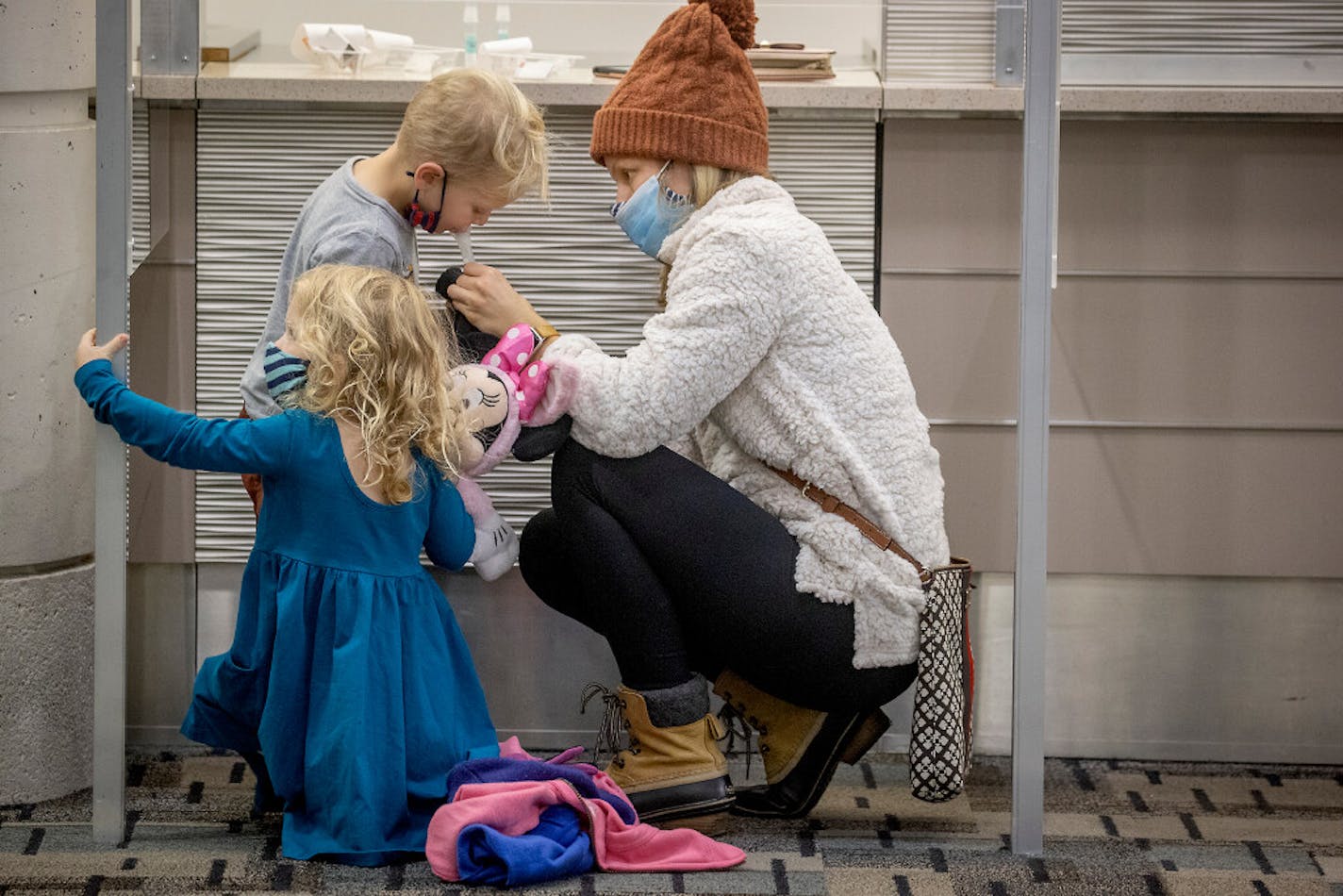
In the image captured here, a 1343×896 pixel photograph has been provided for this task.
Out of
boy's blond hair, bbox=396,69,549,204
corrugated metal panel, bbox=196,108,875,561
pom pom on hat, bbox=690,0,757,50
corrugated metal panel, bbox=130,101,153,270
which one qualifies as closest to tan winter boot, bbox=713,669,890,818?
corrugated metal panel, bbox=196,108,875,561

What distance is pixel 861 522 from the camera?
2.39 meters

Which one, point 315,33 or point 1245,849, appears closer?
point 1245,849

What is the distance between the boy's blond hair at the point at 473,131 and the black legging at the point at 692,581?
0.42 meters

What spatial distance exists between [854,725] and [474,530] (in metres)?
0.62

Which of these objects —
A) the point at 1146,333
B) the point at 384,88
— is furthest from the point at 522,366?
the point at 1146,333

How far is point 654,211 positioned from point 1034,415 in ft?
2.00

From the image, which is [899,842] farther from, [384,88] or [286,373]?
[384,88]

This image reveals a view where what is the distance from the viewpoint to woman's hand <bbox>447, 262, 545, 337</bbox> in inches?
100

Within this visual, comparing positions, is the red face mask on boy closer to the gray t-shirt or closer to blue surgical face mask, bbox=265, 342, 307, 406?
the gray t-shirt

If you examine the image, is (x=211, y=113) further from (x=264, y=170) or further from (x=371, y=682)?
(x=371, y=682)

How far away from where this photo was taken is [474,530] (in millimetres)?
2551

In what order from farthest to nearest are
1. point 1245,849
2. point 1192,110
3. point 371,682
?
point 1192,110 → point 1245,849 → point 371,682

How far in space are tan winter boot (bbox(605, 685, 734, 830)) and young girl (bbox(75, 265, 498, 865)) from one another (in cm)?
25

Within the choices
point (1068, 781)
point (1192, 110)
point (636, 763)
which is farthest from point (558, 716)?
point (1192, 110)
